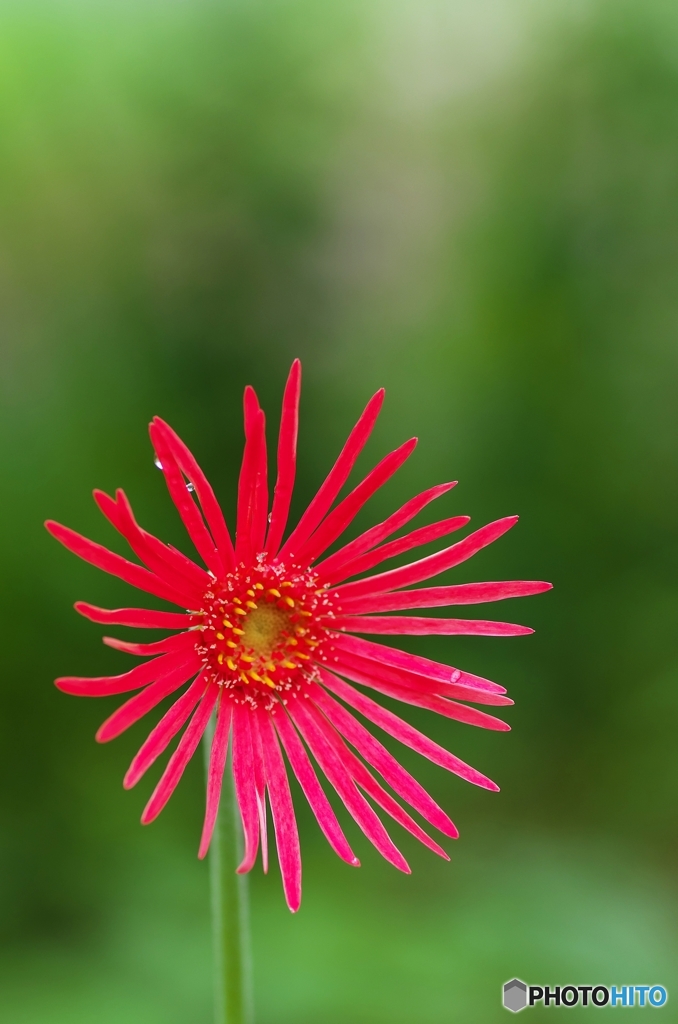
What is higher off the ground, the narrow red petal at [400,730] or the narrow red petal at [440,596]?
the narrow red petal at [440,596]

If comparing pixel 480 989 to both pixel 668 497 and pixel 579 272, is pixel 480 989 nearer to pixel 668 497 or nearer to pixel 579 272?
pixel 668 497

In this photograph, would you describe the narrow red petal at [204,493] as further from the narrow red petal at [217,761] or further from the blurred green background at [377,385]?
the blurred green background at [377,385]

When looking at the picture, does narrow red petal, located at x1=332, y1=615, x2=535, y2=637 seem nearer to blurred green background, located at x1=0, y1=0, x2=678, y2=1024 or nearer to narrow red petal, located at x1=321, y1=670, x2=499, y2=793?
narrow red petal, located at x1=321, y1=670, x2=499, y2=793

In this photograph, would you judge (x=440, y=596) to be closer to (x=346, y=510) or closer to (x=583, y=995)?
(x=346, y=510)

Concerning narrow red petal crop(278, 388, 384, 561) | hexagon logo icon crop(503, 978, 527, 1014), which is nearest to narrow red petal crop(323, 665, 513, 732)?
narrow red petal crop(278, 388, 384, 561)

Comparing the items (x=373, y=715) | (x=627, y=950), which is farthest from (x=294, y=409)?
(x=627, y=950)

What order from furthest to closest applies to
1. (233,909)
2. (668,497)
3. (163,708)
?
(668,497) → (163,708) → (233,909)

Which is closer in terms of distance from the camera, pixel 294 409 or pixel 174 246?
pixel 294 409

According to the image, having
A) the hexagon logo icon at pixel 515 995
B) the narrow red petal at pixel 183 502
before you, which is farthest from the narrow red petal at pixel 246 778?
the hexagon logo icon at pixel 515 995
